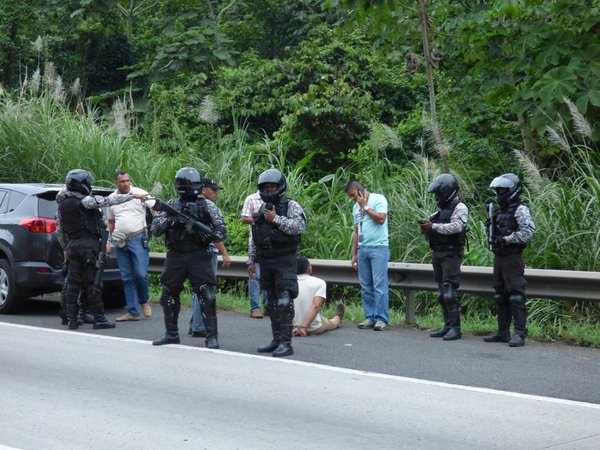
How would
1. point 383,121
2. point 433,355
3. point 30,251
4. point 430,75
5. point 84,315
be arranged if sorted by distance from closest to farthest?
point 433,355 < point 84,315 < point 30,251 < point 430,75 < point 383,121

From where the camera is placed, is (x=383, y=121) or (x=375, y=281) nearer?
(x=375, y=281)

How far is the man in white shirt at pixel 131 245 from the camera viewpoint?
12.5 m

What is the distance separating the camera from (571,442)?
A: 6.38 m

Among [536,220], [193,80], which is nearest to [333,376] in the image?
[536,220]

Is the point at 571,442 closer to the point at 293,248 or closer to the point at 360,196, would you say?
the point at 293,248

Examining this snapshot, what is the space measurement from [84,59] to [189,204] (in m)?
20.9

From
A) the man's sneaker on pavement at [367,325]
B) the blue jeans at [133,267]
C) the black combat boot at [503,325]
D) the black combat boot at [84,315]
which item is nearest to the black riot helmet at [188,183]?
the blue jeans at [133,267]

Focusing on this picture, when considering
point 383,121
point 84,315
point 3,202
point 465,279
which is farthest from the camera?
point 383,121

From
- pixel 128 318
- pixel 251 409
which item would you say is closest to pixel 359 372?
pixel 251 409

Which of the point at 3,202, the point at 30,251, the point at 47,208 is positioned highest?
the point at 3,202

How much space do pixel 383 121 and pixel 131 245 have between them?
9208 millimetres

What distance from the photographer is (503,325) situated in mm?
10438

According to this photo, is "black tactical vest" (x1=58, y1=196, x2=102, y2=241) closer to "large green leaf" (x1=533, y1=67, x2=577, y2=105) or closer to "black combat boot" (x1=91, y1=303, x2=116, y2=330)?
"black combat boot" (x1=91, y1=303, x2=116, y2=330)

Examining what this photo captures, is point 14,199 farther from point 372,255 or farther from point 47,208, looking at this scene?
point 372,255
